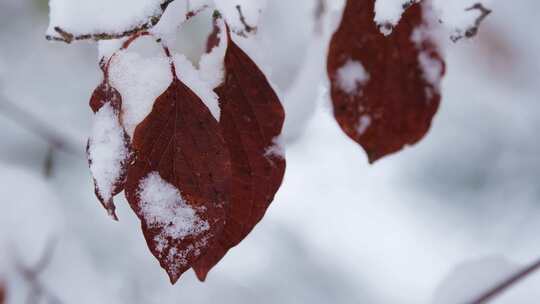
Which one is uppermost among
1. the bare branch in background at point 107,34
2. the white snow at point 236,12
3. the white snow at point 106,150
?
the bare branch in background at point 107,34

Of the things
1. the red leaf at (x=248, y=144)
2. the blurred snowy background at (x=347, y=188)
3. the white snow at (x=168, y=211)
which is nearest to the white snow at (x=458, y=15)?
the red leaf at (x=248, y=144)

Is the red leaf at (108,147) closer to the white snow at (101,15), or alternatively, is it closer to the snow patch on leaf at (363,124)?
the white snow at (101,15)

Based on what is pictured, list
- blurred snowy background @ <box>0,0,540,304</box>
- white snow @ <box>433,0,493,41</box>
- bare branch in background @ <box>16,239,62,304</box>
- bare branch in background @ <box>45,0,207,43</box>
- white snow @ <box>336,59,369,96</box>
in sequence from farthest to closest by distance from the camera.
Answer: blurred snowy background @ <box>0,0,540,304</box> → bare branch in background @ <box>16,239,62,304</box> → white snow @ <box>336,59,369,96</box> → white snow @ <box>433,0,493,41</box> → bare branch in background @ <box>45,0,207,43</box>

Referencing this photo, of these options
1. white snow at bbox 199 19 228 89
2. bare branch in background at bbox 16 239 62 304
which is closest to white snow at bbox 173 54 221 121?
white snow at bbox 199 19 228 89

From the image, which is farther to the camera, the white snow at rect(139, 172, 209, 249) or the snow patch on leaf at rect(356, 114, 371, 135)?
the snow patch on leaf at rect(356, 114, 371, 135)

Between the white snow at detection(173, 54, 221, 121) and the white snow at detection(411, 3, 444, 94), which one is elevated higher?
the white snow at detection(173, 54, 221, 121)

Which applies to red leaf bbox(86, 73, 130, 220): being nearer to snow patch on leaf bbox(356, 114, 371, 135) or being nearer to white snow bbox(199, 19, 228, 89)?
white snow bbox(199, 19, 228, 89)

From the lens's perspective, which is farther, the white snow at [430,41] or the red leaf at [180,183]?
the white snow at [430,41]

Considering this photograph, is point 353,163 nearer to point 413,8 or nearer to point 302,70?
point 302,70
